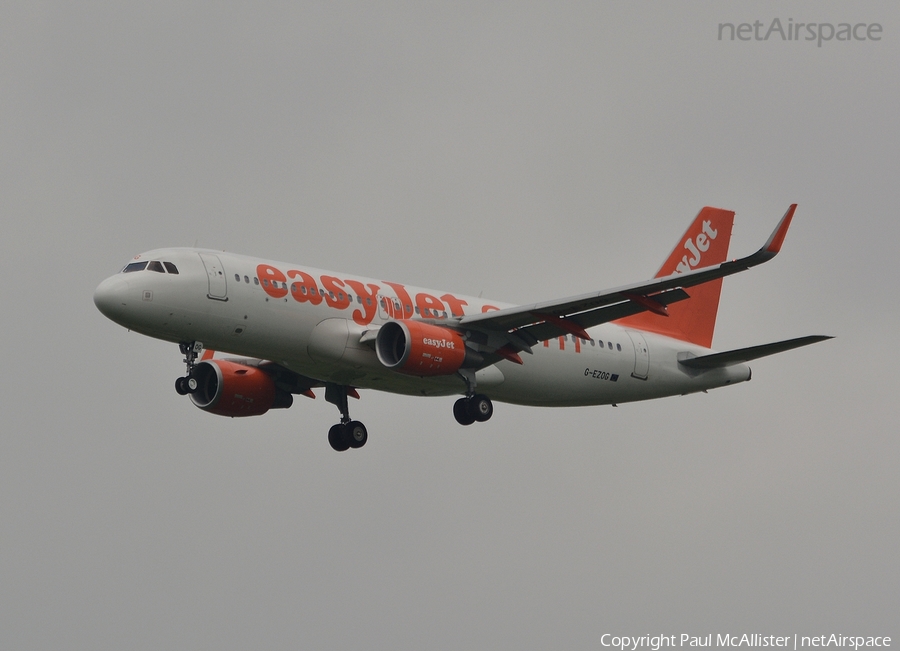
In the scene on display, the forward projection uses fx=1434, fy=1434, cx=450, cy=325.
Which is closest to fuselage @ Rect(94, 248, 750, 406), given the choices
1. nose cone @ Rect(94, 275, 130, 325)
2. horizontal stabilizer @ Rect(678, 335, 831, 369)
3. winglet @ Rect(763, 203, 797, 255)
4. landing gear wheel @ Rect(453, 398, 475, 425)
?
nose cone @ Rect(94, 275, 130, 325)

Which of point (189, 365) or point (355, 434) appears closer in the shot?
point (189, 365)

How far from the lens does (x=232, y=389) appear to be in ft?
159

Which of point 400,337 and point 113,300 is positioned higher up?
point 400,337

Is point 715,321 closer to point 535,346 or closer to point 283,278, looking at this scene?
point 535,346

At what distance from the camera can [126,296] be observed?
40750mm

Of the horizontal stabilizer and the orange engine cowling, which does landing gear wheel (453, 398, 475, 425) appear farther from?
the horizontal stabilizer

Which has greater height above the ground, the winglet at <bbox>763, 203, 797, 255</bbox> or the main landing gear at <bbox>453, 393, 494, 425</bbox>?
the winglet at <bbox>763, 203, 797, 255</bbox>

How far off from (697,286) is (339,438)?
15.9 meters

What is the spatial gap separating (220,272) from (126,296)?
114 inches

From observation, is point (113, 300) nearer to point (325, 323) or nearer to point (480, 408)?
point (325, 323)

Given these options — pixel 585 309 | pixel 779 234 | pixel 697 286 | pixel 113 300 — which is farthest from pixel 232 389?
pixel 779 234

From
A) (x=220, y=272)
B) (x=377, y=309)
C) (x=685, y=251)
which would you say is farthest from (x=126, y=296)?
(x=685, y=251)

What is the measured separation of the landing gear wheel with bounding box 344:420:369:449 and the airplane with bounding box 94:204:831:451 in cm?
5

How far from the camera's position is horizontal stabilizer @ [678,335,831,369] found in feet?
146
